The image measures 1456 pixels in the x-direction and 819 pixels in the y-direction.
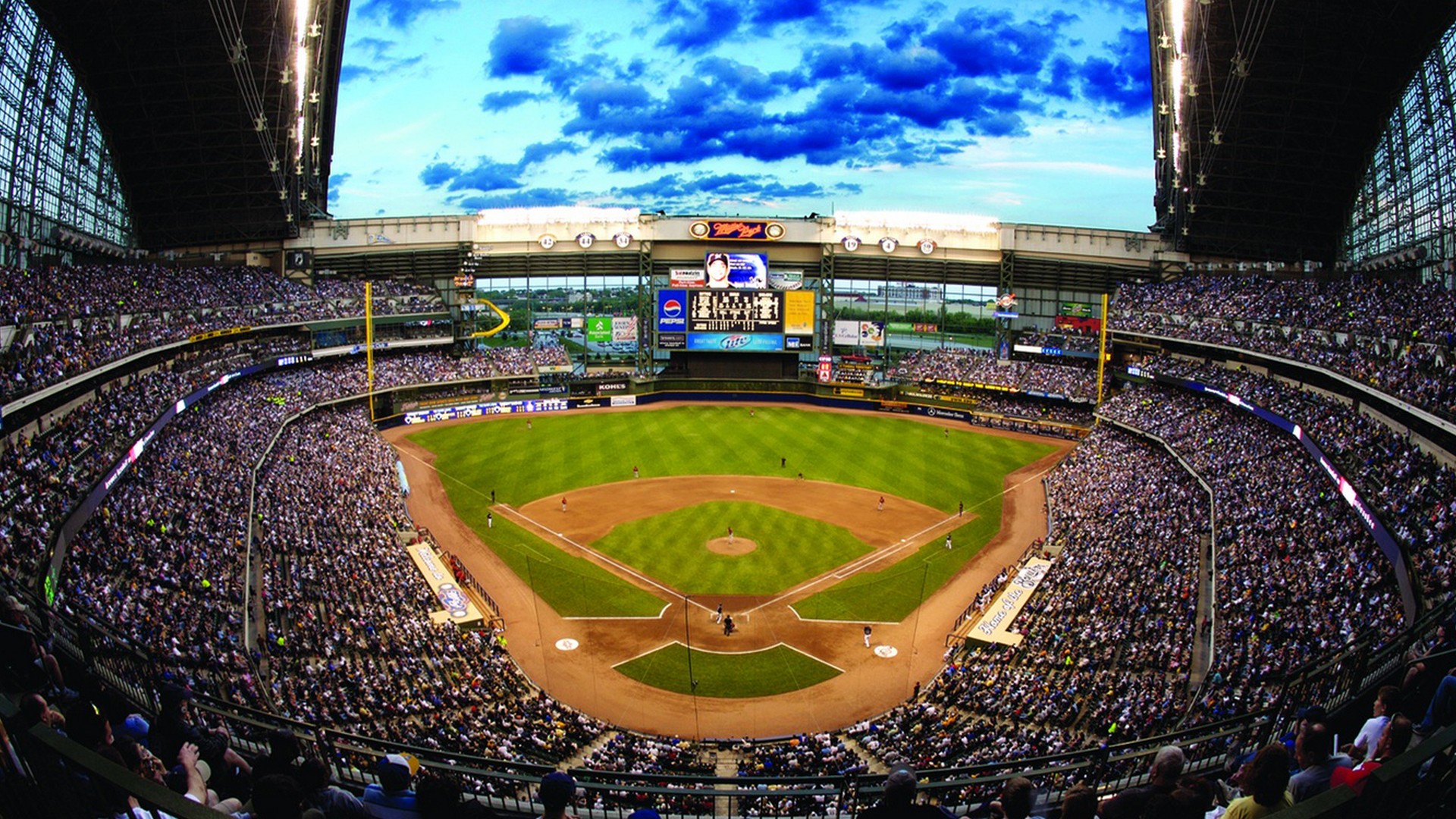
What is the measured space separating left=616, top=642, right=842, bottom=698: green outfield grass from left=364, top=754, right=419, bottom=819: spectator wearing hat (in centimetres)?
2239

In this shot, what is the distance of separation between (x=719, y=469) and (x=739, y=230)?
32008 mm

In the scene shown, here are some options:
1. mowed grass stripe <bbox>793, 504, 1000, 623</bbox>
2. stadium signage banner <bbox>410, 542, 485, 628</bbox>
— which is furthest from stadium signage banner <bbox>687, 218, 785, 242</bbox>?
stadium signage banner <bbox>410, 542, 485, 628</bbox>

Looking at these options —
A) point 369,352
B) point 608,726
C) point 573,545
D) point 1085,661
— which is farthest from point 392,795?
point 369,352

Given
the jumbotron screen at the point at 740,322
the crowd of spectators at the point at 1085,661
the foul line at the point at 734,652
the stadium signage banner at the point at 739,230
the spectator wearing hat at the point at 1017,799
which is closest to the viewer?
the spectator wearing hat at the point at 1017,799

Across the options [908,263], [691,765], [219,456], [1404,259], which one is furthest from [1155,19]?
[219,456]

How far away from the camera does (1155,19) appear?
56281mm

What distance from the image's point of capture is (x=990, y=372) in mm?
74438

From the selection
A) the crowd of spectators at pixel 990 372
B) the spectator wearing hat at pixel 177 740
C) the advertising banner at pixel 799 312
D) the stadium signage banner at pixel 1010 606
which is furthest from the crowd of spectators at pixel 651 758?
the advertising banner at pixel 799 312

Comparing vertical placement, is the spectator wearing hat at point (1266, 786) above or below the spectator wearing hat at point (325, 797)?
above

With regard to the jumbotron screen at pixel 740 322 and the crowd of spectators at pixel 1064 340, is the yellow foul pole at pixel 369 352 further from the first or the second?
the jumbotron screen at pixel 740 322

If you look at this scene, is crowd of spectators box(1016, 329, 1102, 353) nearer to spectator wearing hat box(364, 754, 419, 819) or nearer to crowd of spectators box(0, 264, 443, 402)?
crowd of spectators box(0, 264, 443, 402)

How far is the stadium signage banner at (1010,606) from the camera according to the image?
29500 millimetres

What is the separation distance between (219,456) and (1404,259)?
62.1 meters

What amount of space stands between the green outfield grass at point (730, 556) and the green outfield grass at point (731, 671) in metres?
5.24
